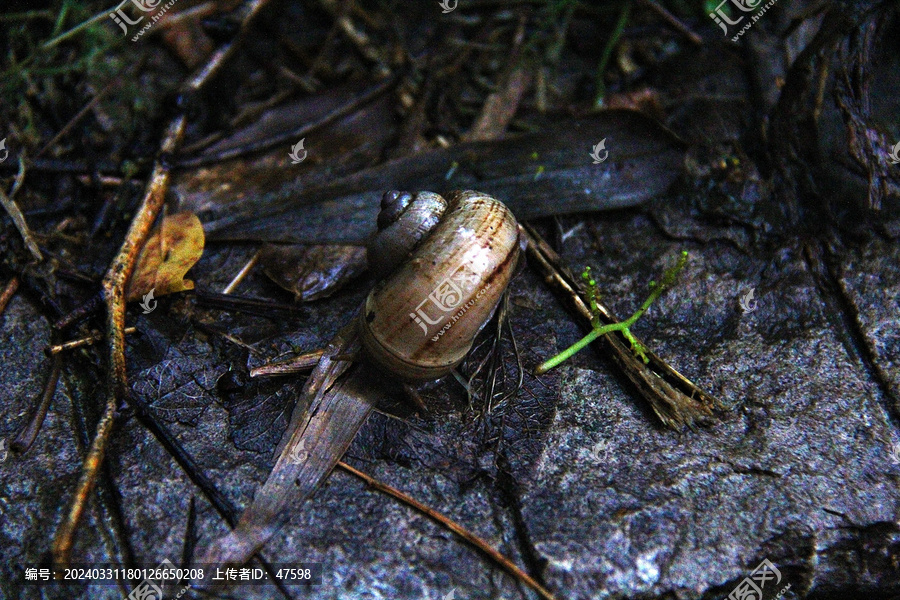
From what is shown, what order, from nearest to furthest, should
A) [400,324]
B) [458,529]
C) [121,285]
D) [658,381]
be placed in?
[458,529] < [400,324] < [658,381] < [121,285]

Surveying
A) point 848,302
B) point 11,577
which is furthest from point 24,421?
point 848,302

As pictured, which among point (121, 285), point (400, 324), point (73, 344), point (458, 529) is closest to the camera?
point (458, 529)

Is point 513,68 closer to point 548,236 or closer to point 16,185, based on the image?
point 548,236

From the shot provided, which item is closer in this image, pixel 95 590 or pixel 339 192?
pixel 95 590

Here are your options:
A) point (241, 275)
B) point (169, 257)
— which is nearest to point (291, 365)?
point (241, 275)

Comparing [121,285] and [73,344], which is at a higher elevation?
[121,285]

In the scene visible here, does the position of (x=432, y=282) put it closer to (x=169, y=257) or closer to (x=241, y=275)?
(x=241, y=275)

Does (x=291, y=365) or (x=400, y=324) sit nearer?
(x=400, y=324)

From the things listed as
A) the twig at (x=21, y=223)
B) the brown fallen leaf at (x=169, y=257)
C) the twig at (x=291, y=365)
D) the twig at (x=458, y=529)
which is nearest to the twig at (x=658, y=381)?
the twig at (x=458, y=529)
